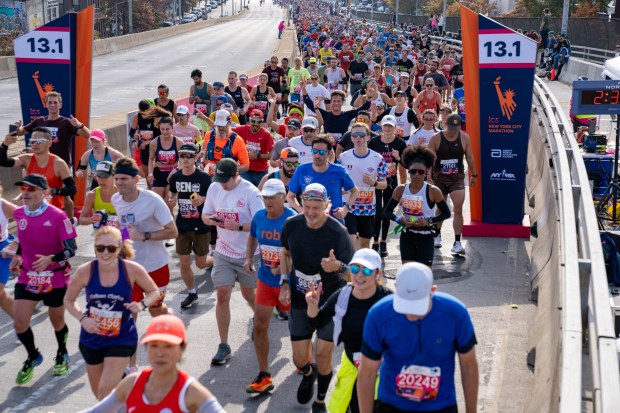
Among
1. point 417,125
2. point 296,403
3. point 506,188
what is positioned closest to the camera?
point 296,403

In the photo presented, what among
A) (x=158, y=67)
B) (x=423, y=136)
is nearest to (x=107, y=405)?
(x=423, y=136)

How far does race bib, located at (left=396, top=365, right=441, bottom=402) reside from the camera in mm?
5273

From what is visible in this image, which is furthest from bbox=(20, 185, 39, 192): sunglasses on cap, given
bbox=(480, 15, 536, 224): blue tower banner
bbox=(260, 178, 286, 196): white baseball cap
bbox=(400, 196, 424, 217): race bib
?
bbox=(480, 15, 536, 224): blue tower banner

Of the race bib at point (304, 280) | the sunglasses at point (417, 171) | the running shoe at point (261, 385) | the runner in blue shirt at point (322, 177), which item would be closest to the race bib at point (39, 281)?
the running shoe at point (261, 385)

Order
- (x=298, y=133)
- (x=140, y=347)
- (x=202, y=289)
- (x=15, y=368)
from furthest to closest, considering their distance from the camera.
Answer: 1. (x=298, y=133)
2. (x=202, y=289)
3. (x=140, y=347)
4. (x=15, y=368)

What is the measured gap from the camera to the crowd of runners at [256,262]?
5.25 m

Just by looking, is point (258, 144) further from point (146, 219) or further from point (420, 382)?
point (420, 382)

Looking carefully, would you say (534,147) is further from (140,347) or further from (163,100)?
(140,347)

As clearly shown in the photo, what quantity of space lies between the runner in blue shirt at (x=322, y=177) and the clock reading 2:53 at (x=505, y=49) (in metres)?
4.74

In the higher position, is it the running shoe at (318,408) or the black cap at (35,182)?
the black cap at (35,182)

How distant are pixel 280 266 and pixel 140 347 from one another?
82.4 inches

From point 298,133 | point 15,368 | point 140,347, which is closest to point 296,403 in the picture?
point 140,347

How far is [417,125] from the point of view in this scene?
1625cm

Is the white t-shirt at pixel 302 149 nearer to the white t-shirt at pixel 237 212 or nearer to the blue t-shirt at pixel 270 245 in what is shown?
the white t-shirt at pixel 237 212
